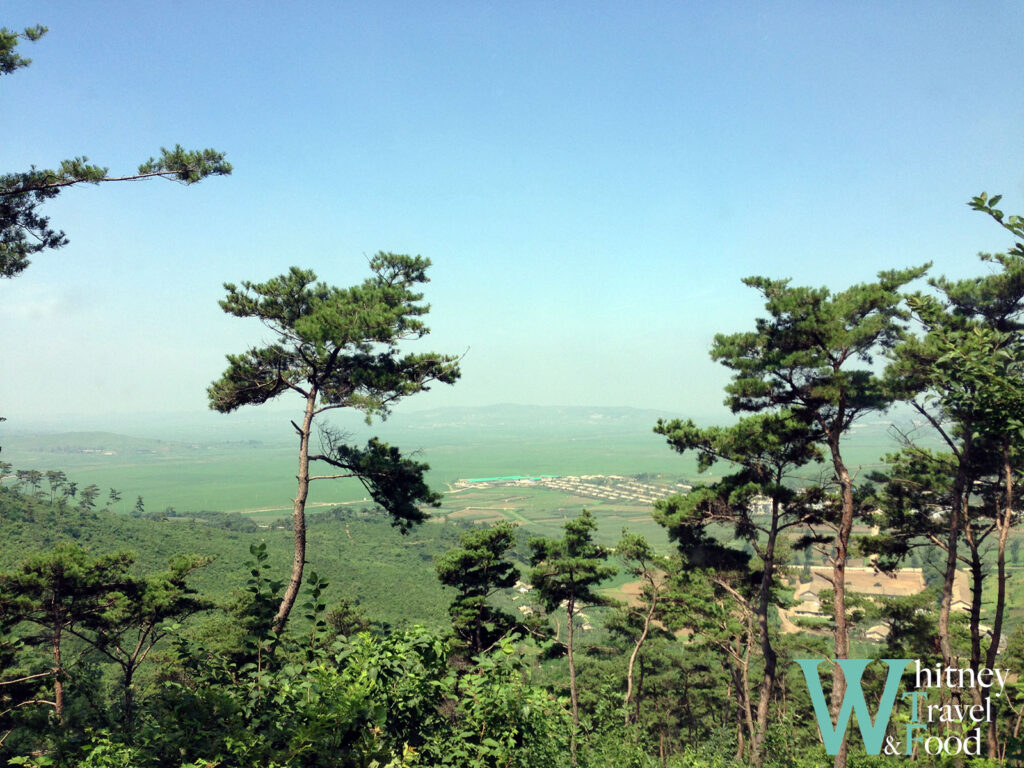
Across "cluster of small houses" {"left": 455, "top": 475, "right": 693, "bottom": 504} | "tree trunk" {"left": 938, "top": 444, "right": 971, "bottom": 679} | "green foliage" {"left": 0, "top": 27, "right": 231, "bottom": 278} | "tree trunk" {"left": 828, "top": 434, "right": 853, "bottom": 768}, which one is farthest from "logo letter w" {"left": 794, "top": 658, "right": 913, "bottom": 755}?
"cluster of small houses" {"left": 455, "top": 475, "right": 693, "bottom": 504}

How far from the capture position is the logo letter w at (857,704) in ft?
19.1

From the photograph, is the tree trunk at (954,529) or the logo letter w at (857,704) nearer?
the logo letter w at (857,704)

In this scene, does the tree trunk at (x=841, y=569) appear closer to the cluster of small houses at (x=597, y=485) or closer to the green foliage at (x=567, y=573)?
the green foliage at (x=567, y=573)

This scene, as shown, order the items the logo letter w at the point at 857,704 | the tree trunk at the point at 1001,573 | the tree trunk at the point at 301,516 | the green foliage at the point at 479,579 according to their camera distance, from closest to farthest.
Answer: the logo letter w at the point at 857,704, the tree trunk at the point at 1001,573, the tree trunk at the point at 301,516, the green foliage at the point at 479,579

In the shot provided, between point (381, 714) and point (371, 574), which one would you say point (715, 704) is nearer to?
point (381, 714)

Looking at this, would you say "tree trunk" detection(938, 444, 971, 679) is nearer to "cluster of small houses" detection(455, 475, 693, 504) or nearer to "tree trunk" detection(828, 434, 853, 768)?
"tree trunk" detection(828, 434, 853, 768)

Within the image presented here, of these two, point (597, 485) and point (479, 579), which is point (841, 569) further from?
point (597, 485)

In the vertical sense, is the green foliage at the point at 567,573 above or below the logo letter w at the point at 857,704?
below

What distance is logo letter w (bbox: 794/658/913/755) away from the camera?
19.1 ft

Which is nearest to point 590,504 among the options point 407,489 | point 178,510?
point 178,510

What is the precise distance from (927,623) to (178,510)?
141 m

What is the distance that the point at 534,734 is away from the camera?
272 cm

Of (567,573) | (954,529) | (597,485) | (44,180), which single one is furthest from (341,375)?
(597,485)

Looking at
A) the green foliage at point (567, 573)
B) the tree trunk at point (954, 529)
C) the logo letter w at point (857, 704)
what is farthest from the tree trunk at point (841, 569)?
the green foliage at point (567, 573)
